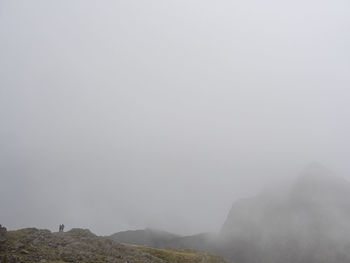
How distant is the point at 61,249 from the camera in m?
46.7

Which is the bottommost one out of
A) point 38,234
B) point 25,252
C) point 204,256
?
point 204,256

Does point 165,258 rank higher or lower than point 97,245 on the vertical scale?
lower

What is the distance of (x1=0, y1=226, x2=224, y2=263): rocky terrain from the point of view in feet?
134

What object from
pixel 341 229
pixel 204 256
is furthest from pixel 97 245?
pixel 341 229

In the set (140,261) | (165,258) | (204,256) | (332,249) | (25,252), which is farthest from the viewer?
(332,249)

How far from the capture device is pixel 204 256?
74500mm

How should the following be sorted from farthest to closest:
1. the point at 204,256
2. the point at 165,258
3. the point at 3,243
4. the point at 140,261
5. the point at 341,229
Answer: the point at 341,229 < the point at 204,256 < the point at 165,258 < the point at 140,261 < the point at 3,243

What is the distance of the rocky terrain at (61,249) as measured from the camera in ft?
134

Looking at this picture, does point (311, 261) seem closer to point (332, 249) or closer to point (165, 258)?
point (332, 249)

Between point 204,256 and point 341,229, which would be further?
point 341,229

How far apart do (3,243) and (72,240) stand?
13.0m

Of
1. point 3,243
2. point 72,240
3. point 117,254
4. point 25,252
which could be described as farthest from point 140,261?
point 3,243

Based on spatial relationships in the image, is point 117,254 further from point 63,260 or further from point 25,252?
point 25,252

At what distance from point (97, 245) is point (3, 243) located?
17617 millimetres
